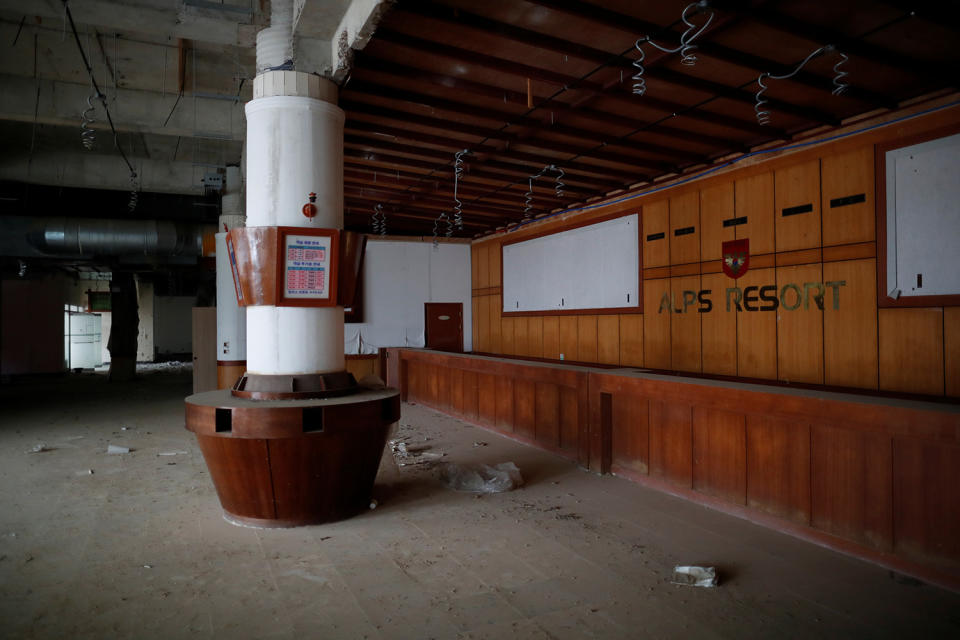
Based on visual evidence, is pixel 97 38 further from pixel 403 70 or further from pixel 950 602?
pixel 950 602

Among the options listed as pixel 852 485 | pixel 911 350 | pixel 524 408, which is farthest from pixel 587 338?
pixel 852 485

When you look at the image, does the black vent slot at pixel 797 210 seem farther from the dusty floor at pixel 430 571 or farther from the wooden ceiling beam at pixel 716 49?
the dusty floor at pixel 430 571

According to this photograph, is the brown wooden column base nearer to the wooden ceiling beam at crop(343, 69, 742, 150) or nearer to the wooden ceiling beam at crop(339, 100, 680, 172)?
the wooden ceiling beam at crop(343, 69, 742, 150)

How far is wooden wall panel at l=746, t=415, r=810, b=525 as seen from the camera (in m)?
3.84

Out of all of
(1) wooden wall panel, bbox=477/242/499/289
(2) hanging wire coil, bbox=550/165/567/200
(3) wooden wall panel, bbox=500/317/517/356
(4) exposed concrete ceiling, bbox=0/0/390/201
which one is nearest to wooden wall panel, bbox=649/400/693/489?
(2) hanging wire coil, bbox=550/165/567/200

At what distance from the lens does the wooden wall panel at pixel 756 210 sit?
241 inches

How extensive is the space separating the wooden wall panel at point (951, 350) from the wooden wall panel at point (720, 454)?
1.97 m

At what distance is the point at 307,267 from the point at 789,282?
4.90 meters

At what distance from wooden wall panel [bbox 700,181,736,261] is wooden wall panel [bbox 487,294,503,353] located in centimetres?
501

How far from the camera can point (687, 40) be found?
392cm

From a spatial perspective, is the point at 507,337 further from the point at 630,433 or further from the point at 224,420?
the point at 224,420

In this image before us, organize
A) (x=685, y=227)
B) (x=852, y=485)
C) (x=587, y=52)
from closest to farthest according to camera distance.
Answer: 1. (x=852, y=485)
2. (x=587, y=52)
3. (x=685, y=227)

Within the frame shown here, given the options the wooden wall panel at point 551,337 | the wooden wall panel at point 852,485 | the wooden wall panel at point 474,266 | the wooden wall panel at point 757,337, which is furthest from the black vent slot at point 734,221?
the wooden wall panel at point 474,266

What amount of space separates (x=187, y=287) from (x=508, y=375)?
58.5 ft
